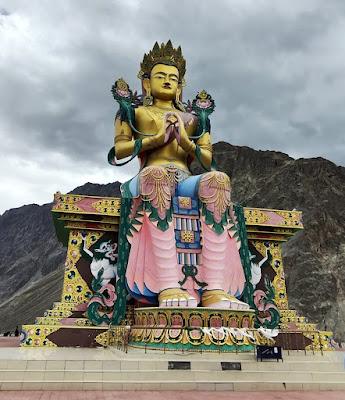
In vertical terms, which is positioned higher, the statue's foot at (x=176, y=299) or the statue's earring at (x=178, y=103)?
the statue's earring at (x=178, y=103)

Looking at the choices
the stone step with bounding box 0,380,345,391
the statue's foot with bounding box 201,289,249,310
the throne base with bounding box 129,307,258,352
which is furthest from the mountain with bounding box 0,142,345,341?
the stone step with bounding box 0,380,345,391

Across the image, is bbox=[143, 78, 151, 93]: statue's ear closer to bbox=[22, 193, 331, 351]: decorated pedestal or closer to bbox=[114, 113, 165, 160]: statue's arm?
bbox=[114, 113, 165, 160]: statue's arm

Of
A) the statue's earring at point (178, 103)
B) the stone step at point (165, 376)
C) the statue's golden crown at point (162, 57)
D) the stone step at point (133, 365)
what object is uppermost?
the statue's golden crown at point (162, 57)

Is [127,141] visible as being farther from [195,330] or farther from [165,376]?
[165,376]

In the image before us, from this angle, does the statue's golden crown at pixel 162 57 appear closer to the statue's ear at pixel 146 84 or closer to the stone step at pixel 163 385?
the statue's ear at pixel 146 84

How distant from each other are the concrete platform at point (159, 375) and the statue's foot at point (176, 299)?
52.2 inches

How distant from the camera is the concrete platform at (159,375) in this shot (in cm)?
509

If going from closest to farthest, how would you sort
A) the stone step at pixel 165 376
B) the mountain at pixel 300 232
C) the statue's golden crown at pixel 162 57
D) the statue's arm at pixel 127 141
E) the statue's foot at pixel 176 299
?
1. the stone step at pixel 165 376
2. the statue's foot at pixel 176 299
3. the statue's arm at pixel 127 141
4. the statue's golden crown at pixel 162 57
5. the mountain at pixel 300 232

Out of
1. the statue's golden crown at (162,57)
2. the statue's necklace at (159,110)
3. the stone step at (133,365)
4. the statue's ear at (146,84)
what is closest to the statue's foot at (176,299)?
the stone step at (133,365)

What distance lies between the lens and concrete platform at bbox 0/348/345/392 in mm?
5090

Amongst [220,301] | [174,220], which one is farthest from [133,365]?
[174,220]

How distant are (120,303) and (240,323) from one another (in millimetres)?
2536

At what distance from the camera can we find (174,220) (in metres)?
9.05

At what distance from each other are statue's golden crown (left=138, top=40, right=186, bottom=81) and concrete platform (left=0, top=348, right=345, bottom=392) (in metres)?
7.81
